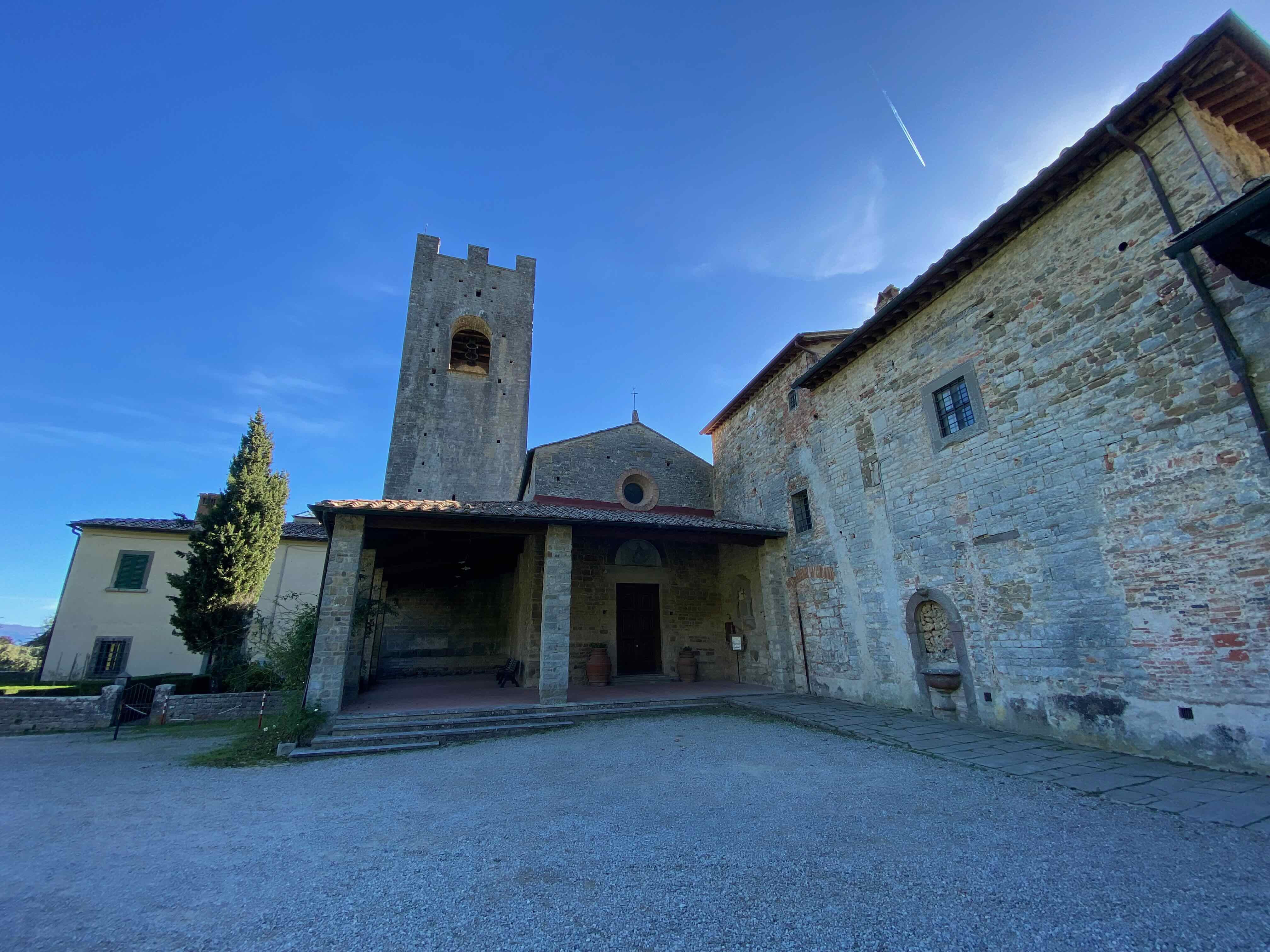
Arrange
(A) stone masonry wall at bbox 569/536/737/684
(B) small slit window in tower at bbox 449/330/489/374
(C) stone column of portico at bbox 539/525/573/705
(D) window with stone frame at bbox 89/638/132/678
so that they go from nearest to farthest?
(C) stone column of portico at bbox 539/525/573/705
(A) stone masonry wall at bbox 569/536/737/684
(D) window with stone frame at bbox 89/638/132/678
(B) small slit window in tower at bbox 449/330/489/374

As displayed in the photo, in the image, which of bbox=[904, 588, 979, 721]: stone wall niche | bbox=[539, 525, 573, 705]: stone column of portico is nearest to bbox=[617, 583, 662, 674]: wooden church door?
bbox=[539, 525, 573, 705]: stone column of portico

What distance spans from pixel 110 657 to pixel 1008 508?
23612 millimetres

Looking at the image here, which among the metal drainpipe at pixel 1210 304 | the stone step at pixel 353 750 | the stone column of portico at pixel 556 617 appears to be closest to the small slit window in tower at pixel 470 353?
the stone column of portico at pixel 556 617

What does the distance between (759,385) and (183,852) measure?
504 inches

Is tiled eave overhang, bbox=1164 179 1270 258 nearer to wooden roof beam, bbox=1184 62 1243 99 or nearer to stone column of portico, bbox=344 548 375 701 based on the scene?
wooden roof beam, bbox=1184 62 1243 99

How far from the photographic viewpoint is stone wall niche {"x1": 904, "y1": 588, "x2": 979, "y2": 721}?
7426 mm

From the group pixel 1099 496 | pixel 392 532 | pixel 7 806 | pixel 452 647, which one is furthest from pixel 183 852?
pixel 452 647

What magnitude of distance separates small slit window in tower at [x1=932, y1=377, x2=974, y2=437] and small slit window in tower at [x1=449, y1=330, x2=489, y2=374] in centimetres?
1637

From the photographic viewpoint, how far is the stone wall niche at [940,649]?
24.4 ft

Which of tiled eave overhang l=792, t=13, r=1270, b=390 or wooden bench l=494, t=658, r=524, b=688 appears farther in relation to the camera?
wooden bench l=494, t=658, r=524, b=688

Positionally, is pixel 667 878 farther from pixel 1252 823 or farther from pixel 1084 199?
pixel 1084 199

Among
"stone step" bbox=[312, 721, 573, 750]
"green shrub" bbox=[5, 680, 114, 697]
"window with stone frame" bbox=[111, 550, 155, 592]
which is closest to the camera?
"stone step" bbox=[312, 721, 573, 750]

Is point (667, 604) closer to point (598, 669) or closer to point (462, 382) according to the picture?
point (598, 669)

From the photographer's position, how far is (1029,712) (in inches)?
258
